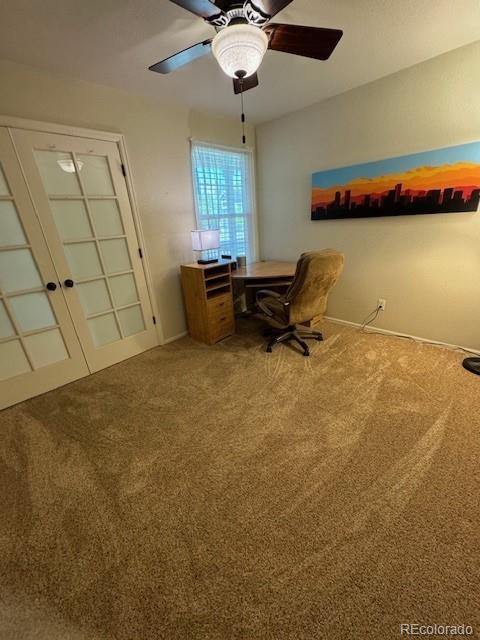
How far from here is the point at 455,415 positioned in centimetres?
174

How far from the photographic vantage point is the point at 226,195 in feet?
11.1

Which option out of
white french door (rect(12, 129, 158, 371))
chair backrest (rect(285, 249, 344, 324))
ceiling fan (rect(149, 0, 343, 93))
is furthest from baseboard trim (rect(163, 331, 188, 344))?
ceiling fan (rect(149, 0, 343, 93))

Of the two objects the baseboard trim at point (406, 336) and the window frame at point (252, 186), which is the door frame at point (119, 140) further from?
the baseboard trim at point (406, 336)

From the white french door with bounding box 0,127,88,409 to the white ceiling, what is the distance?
0.68 m

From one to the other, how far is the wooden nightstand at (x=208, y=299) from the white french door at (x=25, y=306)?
1178 millimetres

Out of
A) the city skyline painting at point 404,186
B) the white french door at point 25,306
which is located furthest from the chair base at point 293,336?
the white french door at point 25,306

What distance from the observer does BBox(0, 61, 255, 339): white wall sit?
1.93m

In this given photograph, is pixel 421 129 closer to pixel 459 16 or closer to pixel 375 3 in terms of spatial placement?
pixel 459 16

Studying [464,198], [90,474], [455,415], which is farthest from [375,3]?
[90,474]

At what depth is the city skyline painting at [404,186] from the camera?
7.04ft

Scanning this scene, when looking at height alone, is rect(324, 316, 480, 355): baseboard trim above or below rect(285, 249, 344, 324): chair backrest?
below

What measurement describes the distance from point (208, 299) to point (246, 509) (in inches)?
77.4

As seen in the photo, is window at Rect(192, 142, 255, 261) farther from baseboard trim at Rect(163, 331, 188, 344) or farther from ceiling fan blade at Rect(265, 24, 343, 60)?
ceiling fan blade at Rect(265, 24, 343, 60)

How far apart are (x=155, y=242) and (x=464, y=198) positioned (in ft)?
9.39
